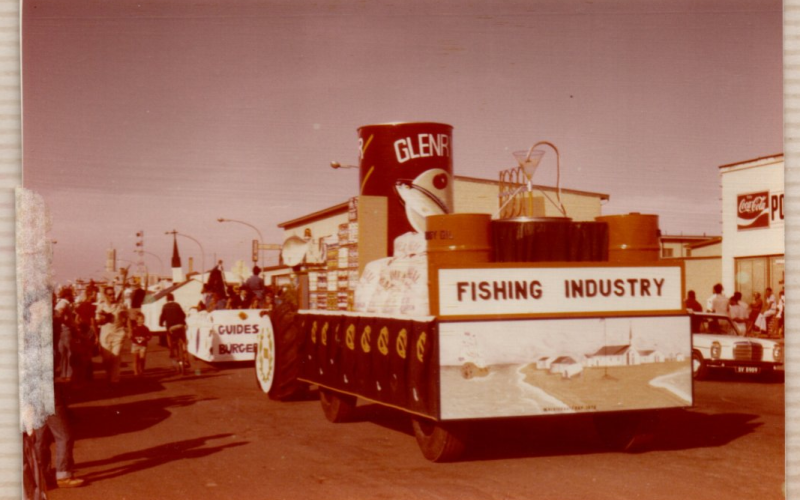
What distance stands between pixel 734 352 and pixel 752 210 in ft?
12.4

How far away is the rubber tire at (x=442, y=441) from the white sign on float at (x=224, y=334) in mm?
10757

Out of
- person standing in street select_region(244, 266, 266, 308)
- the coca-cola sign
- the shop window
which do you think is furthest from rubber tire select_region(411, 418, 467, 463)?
person standing in street select_region(244, 266, 266, 308)

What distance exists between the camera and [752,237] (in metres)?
20.7

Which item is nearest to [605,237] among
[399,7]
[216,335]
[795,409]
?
[795,409]

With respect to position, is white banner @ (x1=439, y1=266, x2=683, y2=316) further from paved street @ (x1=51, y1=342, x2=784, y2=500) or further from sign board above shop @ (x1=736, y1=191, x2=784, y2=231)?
sign board above shop @ (x1=736, y1=191, x2=784, y2=231)

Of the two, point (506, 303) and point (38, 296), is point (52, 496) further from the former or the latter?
point (506, 303)

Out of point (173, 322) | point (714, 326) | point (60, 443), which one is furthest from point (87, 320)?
point (714, 326)

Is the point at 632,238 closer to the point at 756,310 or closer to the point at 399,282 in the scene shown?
the point at 399,282

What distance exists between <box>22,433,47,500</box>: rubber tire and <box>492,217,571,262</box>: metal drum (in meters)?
4.35

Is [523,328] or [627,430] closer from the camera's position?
[523,328]

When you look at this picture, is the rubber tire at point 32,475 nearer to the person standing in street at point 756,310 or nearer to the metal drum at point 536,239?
the metal drum at point 536,239

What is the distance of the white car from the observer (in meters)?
15.5

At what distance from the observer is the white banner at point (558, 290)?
316 inches

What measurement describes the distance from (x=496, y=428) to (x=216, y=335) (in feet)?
32.4
